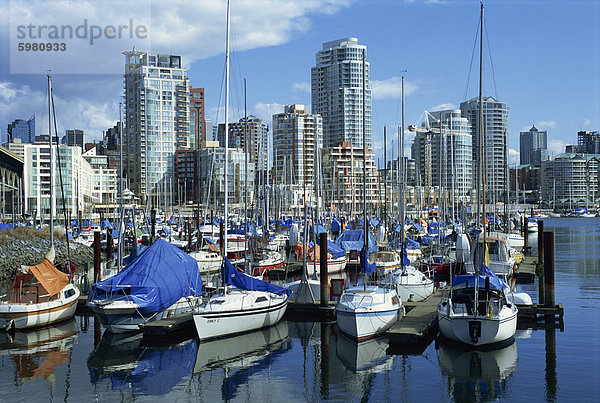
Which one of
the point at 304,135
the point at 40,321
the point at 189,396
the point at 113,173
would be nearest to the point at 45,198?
the point at 113,173

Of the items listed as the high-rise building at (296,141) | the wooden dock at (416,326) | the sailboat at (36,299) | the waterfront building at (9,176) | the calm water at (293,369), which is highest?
the high-rise building at (296,141)

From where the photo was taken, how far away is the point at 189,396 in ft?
70.5

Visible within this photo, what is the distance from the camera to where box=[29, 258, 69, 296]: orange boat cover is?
3118cm

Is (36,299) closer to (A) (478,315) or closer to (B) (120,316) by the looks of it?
(B) (120,316)

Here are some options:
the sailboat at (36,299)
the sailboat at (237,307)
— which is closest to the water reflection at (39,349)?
the sailboat at (36,299)

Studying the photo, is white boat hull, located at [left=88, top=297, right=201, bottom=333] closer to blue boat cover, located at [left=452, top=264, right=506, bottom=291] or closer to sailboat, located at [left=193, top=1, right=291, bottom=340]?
sailboat, located at [left=193, top=1, right=291, bottom=340]

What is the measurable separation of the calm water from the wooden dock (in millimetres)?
719

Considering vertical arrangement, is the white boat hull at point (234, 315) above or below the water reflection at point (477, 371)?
above

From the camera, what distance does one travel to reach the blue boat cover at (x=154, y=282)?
29.3 m

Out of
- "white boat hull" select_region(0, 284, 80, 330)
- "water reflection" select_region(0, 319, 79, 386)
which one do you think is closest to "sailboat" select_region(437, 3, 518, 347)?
"water reflection" select_region(0, 319, 79, 386)

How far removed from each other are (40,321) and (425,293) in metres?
21.0

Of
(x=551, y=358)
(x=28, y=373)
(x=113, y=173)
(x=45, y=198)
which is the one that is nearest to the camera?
(x=28, y=373)

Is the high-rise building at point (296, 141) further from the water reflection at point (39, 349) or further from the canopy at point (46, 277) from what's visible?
the water reflection at point (39, 349)

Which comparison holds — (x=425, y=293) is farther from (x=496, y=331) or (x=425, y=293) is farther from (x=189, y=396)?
(x=189, y=396)
